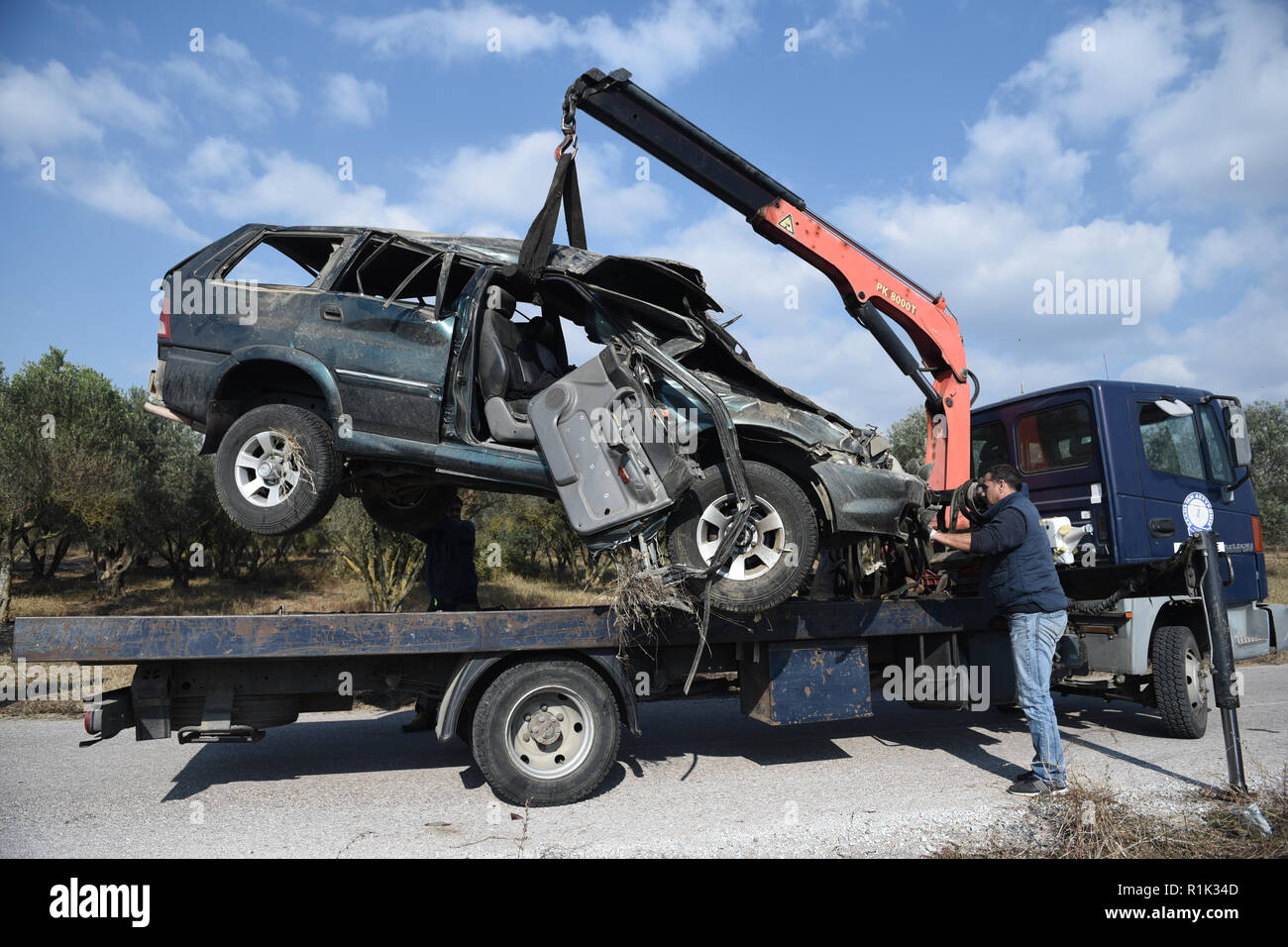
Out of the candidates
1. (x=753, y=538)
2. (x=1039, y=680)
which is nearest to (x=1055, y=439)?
(x=1039, y=680)

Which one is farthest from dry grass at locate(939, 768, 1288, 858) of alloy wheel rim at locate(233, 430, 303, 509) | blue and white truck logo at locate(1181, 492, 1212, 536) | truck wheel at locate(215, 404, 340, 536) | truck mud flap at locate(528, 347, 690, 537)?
alloy wheel rim at locate(233, 430, 303, 509)

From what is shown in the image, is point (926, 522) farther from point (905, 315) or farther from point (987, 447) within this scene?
point (987, 447)

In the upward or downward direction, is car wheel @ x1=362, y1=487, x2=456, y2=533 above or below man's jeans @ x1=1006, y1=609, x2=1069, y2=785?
above

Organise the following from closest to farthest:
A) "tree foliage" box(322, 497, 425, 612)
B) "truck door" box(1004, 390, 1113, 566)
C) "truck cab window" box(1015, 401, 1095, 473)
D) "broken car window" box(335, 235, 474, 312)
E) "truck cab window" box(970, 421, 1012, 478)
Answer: "broken car window" box(335, 235, 474, 312) → "truck door" box(1004, 390, 1113, 566) → "truck cab window" box(1015, 401, 1095, 473) → "truck cab window" box(970, 421, 1012, 478) → "tree foliage" box(322, 497, 425, 612)

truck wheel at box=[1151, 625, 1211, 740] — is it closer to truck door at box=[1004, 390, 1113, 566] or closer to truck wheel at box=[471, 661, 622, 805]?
truck door at box=[1004, 390, 1113, 566]

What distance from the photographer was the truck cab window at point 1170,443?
6.48 meters

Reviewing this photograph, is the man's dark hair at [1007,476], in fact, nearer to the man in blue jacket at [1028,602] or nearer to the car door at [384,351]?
the man in blue jacket at [1028,602]

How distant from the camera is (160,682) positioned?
4492 mm

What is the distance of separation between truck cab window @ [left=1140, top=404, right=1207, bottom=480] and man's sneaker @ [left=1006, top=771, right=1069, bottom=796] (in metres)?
3.05

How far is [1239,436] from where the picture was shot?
21.2 feet

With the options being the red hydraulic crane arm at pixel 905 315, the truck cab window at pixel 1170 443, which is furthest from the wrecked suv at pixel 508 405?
the truck cab window at pixel 1170 443

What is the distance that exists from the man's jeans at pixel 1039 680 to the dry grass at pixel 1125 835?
60cm

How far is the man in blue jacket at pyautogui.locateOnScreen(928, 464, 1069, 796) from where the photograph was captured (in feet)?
15.6
